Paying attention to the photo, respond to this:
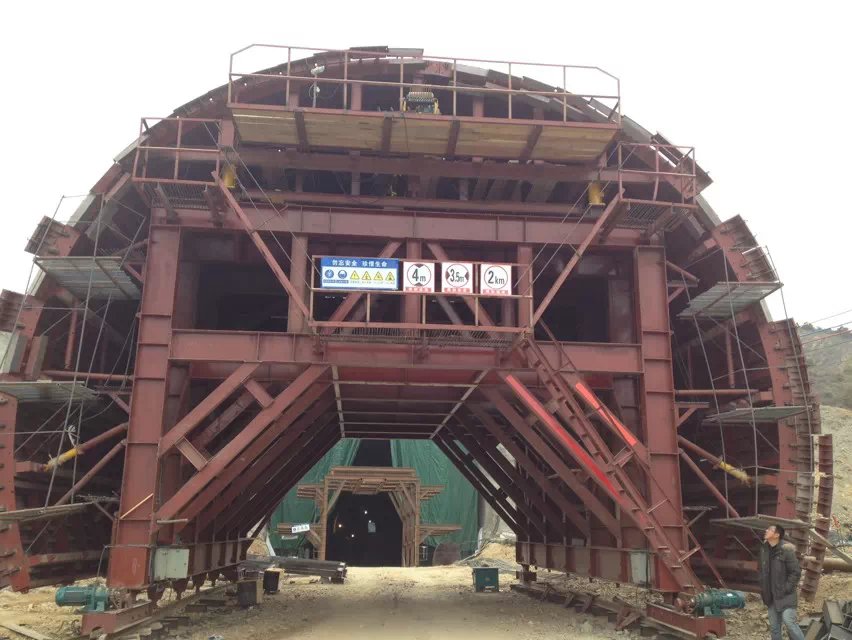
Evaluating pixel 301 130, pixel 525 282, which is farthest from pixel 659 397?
pixel 301 130

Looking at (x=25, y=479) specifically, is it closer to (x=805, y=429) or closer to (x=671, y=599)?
(x=671, y=599)

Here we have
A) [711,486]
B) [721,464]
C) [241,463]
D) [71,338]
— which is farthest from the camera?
[721,464]

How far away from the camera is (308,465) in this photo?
22.8 m

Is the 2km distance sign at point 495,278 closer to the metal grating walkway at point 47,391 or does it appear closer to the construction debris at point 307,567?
the metal grating walkway at point 47,391

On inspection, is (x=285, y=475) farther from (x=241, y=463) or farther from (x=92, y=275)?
(x=92, y=275)

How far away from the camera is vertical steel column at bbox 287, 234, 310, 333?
46.9 feet

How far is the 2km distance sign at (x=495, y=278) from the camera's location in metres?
13.9

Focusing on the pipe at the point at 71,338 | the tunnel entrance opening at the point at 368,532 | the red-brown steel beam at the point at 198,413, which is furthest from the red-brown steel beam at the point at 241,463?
the tunnel entrance opening at the point at 368,532

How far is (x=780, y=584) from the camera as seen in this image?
10.2m

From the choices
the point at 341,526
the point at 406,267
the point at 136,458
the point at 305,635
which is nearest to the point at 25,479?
the point at 136,458

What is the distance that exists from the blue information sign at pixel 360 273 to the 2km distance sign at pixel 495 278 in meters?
1.55

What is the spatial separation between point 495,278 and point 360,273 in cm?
243

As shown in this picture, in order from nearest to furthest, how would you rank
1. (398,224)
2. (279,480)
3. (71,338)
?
(398,224), (71,338), (279,480)

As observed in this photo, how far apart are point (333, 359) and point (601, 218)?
571 cm
